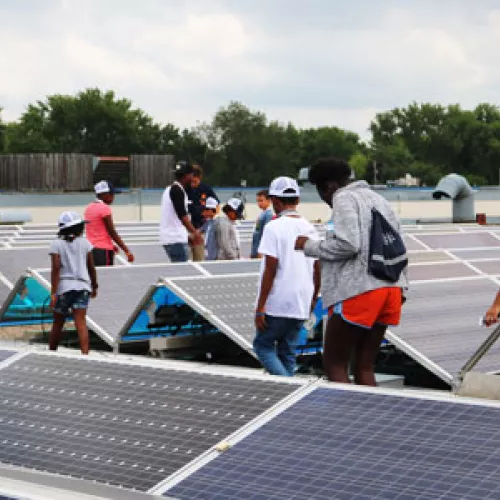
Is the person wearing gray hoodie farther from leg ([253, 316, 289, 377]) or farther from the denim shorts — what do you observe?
the denim shorts

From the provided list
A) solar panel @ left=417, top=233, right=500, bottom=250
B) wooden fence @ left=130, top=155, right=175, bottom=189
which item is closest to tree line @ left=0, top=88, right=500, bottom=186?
wooden fence @ left=130, top=155, right=175, bottom=189

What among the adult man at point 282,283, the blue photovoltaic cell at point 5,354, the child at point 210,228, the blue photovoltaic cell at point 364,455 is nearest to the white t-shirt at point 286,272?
the adult man at point 282,283

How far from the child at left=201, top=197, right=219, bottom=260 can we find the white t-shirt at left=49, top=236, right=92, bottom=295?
413 centimetres

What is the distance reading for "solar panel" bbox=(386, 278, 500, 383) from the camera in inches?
361

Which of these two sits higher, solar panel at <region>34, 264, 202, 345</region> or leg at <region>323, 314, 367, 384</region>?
leg at <region>323, 314, 367, 384</region>

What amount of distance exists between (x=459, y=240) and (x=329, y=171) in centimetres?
1302

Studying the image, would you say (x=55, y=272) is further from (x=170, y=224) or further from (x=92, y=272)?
(x=170, y=224)

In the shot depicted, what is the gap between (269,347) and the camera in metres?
8.30

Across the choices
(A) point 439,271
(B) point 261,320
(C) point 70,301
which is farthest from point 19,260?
(B) point 261,320

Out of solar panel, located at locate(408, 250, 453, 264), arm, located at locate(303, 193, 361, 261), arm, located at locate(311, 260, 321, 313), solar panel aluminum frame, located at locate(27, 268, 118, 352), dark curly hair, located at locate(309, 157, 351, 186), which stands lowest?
solar panel aluminum frame, located at locate(27, 268, 118, 352)

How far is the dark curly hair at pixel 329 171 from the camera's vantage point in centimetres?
679

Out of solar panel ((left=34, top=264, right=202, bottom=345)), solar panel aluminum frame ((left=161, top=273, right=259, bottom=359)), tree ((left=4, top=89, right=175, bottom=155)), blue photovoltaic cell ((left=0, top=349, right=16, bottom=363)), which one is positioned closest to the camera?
blue photovoltaic cell ((left=0, top=349, right=16, bottom=363))

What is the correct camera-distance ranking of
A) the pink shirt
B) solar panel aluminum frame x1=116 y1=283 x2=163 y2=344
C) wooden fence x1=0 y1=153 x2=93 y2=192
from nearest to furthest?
solar panel aluminum frame x1=116 y1=283 x2=163 y2=344 → the pink shirt → wooden fence x1=0 y1=153 x2=93 y2=192

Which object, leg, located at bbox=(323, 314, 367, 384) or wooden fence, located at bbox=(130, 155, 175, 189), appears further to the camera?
wooden fence, located at bbox=(130, 155, 175, 189)
